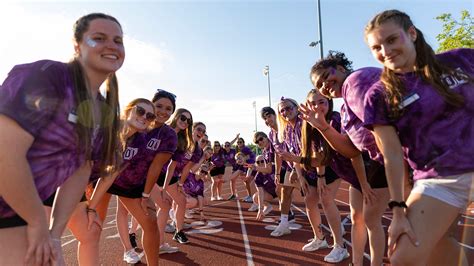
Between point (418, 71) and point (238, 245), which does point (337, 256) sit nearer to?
point (238, 245)

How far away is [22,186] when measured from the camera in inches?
53.7

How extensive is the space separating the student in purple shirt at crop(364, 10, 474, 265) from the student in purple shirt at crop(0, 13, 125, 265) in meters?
1.52

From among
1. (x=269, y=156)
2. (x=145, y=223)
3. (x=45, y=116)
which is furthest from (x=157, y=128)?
(x=269, y=156)

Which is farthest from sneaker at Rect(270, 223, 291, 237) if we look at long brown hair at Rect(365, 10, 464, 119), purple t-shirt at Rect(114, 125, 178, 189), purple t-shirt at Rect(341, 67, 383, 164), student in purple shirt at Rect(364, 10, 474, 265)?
long brown hair at Rect(365, 10, 464, 119)

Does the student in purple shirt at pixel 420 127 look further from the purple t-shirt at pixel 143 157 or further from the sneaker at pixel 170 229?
the sneaker at pixel 170 229

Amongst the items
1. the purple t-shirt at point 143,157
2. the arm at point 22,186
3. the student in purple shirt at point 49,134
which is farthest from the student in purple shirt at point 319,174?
the arm at point 22,186

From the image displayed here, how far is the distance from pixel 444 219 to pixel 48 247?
6.27 ft

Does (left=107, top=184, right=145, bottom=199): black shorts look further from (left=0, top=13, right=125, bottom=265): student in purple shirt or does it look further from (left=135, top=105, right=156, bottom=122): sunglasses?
(left=0, top=13, right=125, bottom=265): student in purple shirt

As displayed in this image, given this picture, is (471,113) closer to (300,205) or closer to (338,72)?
(338,72)

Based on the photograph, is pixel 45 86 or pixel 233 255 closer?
pixel 45 86

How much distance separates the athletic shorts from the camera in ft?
6.09

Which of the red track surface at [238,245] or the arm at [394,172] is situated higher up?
the arm at [394,172]

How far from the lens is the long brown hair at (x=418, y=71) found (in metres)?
1.92

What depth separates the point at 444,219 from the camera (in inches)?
72.5
